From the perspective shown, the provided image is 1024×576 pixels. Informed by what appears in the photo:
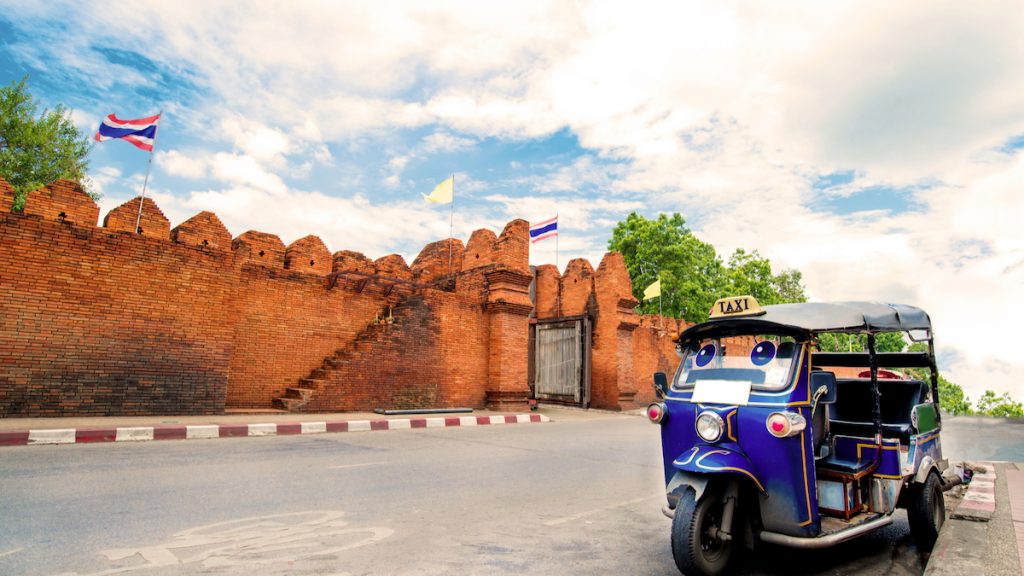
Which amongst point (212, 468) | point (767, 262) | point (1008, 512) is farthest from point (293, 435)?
point (767, 262)

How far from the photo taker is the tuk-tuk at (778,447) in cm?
351

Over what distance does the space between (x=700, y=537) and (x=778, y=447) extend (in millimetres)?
750

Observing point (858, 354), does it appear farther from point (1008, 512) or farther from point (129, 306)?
point (129, 306)

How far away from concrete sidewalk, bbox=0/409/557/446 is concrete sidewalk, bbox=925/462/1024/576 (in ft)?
30.8

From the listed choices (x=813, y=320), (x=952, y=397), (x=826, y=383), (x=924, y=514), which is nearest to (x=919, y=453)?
(x=924, y=514)

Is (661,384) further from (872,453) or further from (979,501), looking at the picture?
(979,501)

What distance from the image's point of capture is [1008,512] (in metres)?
5.05

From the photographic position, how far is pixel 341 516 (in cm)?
481

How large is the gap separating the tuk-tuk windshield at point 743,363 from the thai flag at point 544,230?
14882 mm

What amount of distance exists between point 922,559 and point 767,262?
134ft

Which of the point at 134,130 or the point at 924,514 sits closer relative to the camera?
the point at 924,514

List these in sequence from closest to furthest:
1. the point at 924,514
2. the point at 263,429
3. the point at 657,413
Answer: the point at 657,413
the point at 924,514
the point at 263,429

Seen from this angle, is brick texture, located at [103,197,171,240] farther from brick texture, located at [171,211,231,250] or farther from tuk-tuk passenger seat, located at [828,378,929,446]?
tuk-tuk passenger seat, located at [828,378,929,446]

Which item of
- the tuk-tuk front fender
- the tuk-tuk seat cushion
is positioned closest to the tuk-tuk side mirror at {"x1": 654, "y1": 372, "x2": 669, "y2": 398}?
the tuk-tuk front fender
